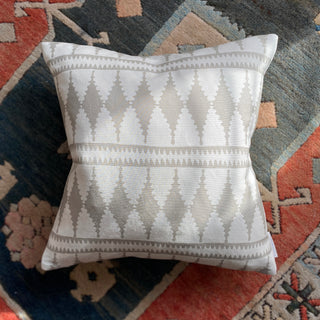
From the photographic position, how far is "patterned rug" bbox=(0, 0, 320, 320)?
86cm

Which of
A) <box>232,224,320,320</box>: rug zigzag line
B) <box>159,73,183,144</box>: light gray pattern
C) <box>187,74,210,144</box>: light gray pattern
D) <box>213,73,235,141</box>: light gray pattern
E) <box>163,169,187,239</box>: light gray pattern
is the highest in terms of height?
<box>213,73,235,141</box>: light gray pattern

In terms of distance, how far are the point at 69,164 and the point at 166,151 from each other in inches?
13.6

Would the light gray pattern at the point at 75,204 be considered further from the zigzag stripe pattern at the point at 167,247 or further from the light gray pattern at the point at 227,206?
the light gray pattern at the point at 227,206

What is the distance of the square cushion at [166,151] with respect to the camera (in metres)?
0.65

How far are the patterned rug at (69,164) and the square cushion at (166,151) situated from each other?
0.23 m

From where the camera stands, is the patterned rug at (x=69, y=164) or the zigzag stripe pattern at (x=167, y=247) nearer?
the zigzag stripe pattern at (x=167, y=247)

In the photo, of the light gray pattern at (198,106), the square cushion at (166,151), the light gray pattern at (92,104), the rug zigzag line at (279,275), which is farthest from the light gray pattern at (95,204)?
the rug zigzag line at (279,275)

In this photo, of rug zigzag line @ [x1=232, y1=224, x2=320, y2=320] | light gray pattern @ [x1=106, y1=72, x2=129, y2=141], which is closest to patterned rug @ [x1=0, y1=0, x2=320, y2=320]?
rug zigzag line @ [x1=232, y1=224, x2=320, y2=320]

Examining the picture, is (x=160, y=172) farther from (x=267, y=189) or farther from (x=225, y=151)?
(x=267, y=189)

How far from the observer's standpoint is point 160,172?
0.65m

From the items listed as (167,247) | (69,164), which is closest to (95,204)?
(167,247)

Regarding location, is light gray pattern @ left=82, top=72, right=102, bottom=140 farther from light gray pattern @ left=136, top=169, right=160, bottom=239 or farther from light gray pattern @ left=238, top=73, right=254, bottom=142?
light gray pattern @ left=238, top=73, right=254, bottom=142

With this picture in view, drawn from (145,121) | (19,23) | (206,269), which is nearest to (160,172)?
(145,121)

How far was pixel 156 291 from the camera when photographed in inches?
34.1
